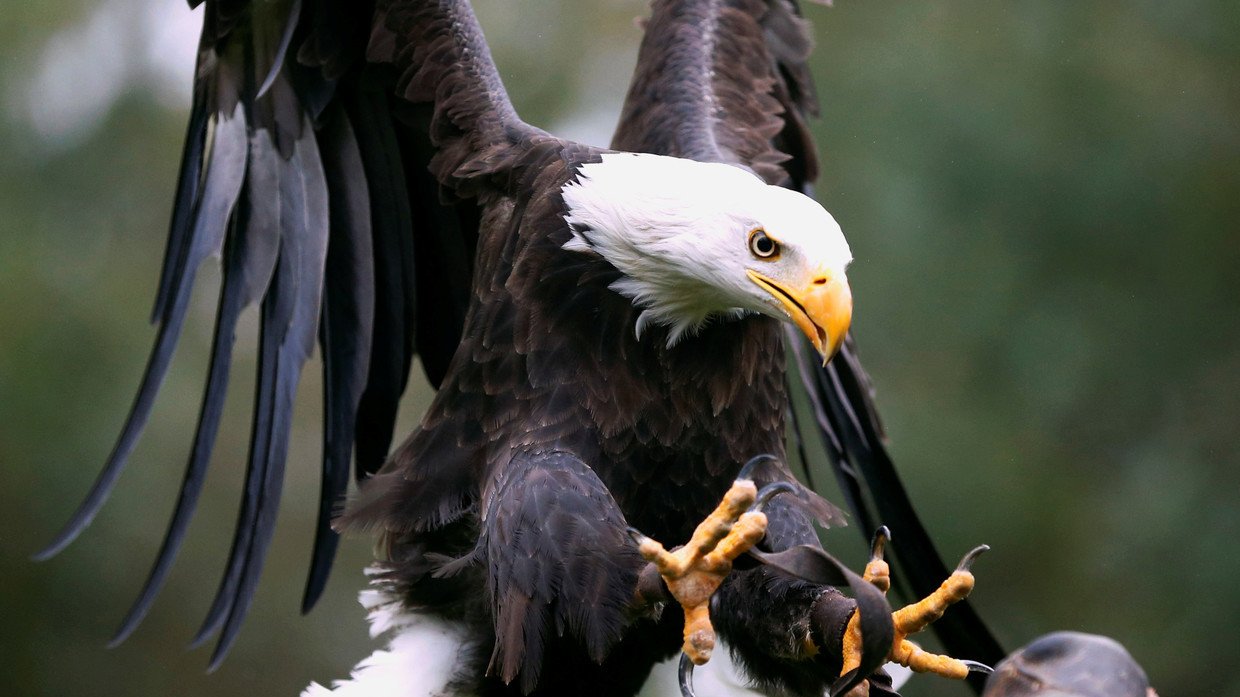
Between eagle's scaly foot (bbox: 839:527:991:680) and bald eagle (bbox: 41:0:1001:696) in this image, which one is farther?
bald eagle (bbox: 41:0:1001:696)

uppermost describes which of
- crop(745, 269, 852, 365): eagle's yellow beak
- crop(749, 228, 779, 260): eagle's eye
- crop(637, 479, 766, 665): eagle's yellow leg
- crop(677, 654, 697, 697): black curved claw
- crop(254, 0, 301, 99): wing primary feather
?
crop(254, 0, 301, 99): wing primary feather

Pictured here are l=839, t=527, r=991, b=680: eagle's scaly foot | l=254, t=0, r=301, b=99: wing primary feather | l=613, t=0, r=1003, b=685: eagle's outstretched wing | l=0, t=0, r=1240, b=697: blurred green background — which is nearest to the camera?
l=839, t=527, r=991, b=680: eagle's scaly foot

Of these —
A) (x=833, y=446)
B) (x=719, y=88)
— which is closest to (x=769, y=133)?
(x=719, y=88)

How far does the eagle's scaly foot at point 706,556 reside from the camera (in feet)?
8.07

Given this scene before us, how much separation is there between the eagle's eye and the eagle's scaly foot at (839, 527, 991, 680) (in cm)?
52

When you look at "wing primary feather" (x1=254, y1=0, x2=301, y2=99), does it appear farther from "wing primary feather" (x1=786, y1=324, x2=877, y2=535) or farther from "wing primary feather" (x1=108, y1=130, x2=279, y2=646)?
"wing primary feather" (x1=786, y1=324, x2=877, y2=535)

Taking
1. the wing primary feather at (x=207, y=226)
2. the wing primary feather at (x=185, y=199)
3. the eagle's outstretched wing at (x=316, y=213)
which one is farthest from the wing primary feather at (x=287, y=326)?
the wing primary feather at (x=185, y=199)

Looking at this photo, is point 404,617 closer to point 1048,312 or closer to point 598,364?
point 598,364

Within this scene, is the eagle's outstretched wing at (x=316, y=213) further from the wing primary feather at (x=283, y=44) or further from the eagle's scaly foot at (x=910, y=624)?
the eagle's scaly foot at (x=910, y=624)

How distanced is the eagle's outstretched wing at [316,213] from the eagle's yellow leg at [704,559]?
102cm

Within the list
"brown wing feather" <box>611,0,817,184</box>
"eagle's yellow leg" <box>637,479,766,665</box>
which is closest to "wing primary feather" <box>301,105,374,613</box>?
"brown wing feather" <box>611,0,817,184</box>

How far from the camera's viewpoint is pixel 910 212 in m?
5.96

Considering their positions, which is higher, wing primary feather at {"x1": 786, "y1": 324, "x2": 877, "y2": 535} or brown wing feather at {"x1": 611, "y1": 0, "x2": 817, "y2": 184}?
brown wing feather at {"x1": 611, "y1": 0, "x2": 817, "y2": 184}

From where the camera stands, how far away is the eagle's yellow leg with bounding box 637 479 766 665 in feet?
8.07
